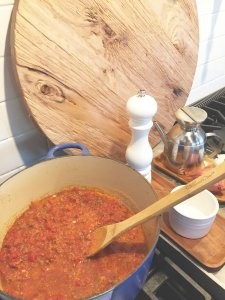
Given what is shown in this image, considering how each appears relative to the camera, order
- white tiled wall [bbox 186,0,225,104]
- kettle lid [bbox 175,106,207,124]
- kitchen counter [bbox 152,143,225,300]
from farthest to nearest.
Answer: white tiled wall [bbox 186,0,225,104]
kettle lid [bbox 175,106,207,124]
kitchen counter [bbox 152,143,225,300]

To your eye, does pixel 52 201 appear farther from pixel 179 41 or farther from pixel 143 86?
pixel 179 41

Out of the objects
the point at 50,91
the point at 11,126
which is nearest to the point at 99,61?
the point at 50,91

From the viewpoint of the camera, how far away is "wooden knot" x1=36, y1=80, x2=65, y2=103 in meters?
0.60

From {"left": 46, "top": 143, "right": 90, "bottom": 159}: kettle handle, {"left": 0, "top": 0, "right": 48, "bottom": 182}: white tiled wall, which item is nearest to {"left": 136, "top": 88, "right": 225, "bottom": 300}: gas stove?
{"left": 46, "top": 143, "right": 90, "bottom": 159}: kettle handle

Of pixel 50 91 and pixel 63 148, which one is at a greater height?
pixel 50 91

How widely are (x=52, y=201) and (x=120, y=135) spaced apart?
0.24 metres

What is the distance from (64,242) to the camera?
0.54 m

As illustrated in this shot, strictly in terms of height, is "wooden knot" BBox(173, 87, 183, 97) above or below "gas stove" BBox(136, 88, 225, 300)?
above

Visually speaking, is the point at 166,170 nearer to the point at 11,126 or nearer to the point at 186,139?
the point at 186,139

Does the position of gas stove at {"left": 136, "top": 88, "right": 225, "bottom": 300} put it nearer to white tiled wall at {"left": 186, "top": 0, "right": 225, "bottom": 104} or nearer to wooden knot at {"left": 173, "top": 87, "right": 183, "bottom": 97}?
wooden knot at {"left": 173, "top": 87, "right": 183, "bottom": 97}

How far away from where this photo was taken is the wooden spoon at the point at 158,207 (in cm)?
42

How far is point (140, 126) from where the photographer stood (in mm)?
634

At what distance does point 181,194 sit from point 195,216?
17cm

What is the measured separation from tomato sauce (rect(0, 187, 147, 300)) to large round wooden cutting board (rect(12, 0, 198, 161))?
0.15 meters
